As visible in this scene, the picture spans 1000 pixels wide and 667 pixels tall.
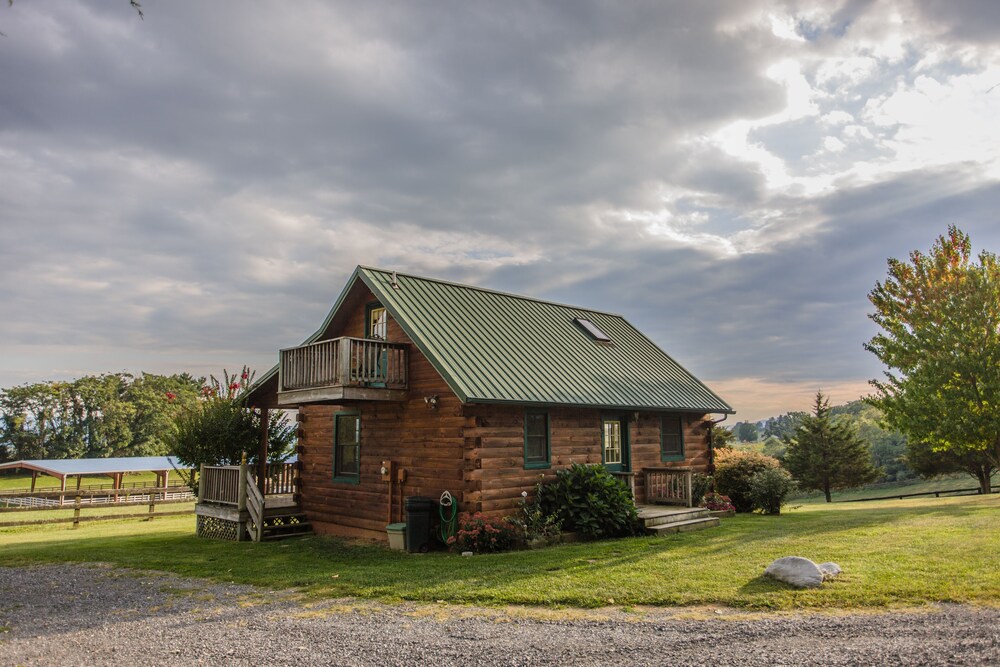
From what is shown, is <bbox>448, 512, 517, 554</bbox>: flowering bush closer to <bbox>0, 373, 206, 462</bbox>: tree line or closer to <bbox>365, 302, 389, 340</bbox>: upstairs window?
<bbox>365, 302, 389, 340</bbox>: upstairs window

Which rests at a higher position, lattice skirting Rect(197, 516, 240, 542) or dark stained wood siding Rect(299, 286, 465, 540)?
dark stained wood siding Rect(299, 286, 465, 540)

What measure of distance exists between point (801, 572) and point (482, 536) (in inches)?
249

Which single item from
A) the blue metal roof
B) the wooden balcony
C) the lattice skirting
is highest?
the wooden balcony

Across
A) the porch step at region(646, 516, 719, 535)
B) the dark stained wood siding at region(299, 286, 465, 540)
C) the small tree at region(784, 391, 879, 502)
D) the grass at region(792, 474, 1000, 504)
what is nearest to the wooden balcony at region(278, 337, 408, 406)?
the dark stained wood siding at region(299, 286, 465, 540)

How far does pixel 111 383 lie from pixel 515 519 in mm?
78163

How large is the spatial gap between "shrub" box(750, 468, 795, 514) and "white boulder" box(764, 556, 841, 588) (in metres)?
11.0

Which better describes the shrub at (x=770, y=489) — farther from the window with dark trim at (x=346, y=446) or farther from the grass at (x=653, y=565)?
the window with dark trim at (x=346, y=446)

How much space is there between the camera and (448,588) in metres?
10.1

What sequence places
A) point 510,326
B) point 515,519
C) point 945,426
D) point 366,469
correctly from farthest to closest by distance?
point 945,426 → point 510,326 → point 366,469 → point 515,519

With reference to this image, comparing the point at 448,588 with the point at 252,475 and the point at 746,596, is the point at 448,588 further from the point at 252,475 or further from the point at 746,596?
the point at 252,475

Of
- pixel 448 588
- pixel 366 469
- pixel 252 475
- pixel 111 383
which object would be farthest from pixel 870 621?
pixel 111 383

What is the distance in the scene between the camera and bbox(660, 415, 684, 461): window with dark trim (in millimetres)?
20188

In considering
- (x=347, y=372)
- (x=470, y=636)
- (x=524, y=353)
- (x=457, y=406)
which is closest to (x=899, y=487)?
(x=524, y=353)

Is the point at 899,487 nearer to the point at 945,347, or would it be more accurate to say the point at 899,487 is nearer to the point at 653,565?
the point at 945,347
